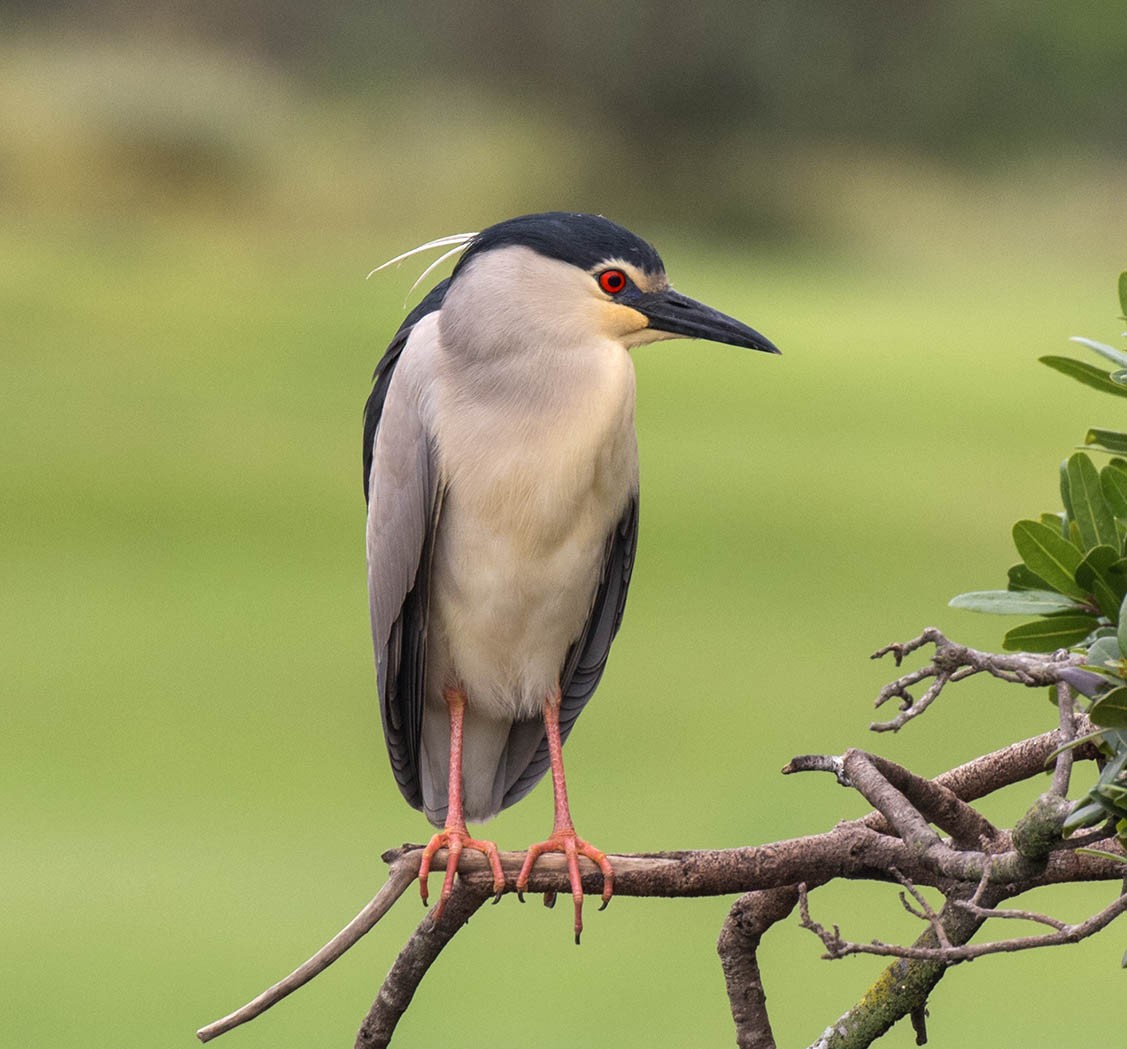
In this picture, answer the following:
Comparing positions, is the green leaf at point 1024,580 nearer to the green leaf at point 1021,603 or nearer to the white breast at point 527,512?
the green leaf at point 1021,603

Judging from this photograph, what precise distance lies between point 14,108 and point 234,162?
33.8 inches

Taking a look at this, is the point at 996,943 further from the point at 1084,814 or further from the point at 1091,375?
the point at 1091,375

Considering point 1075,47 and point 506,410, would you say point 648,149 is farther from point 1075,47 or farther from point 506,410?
point 506,410

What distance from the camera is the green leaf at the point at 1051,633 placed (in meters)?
0.70

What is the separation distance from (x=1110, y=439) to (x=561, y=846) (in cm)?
56

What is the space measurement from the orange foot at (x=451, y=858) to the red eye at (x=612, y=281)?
40 centimetres

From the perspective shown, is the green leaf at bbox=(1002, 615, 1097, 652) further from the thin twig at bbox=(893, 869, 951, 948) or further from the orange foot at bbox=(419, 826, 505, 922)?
the orange foot at bbox=(419, 826, 505, 922)

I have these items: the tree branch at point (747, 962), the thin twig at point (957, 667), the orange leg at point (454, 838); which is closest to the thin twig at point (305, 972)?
the orange leg at point (454, 838)

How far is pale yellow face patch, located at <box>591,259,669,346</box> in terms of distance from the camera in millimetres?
1104

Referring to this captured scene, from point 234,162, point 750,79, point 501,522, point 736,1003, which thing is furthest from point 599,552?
point 750,79

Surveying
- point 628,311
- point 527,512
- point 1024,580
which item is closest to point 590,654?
point 527,512

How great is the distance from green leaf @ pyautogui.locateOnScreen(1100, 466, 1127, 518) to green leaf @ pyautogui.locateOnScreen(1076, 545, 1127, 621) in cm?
3

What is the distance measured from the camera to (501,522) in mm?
1184

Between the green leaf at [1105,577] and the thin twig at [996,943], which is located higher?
the green leaf at [1105,577]
